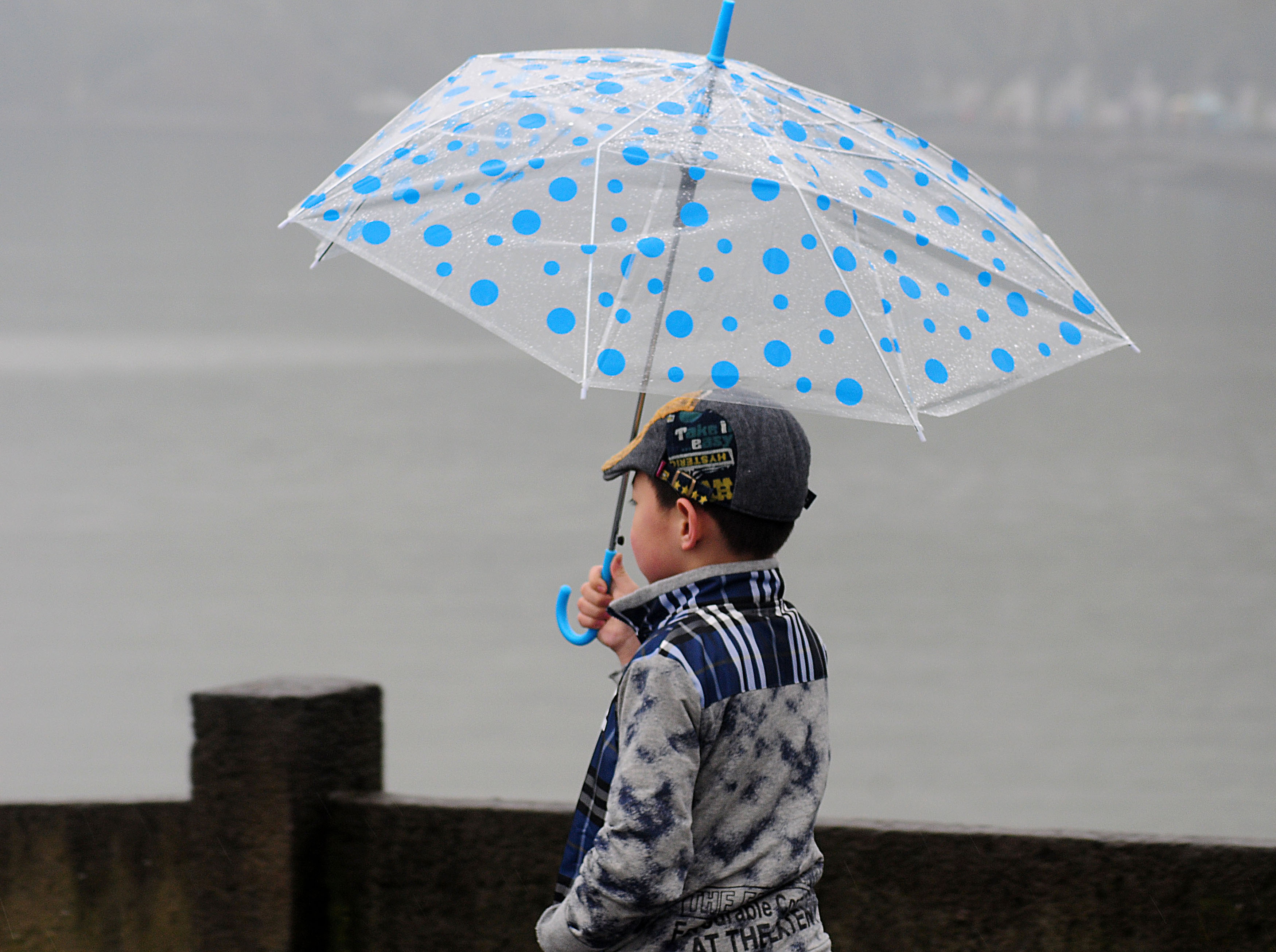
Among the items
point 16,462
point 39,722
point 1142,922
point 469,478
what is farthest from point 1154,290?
point 1142,922

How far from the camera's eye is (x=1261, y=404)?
99.4ft

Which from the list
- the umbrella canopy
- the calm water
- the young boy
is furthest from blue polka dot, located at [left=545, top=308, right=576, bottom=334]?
the calm water

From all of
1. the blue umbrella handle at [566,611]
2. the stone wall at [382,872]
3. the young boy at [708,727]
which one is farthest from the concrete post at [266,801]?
the young boy at [708,727]

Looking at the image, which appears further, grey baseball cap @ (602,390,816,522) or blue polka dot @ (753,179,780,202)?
blue polka dot @ (753,179,780,202)

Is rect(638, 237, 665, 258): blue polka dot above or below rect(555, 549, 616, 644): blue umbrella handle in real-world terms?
above

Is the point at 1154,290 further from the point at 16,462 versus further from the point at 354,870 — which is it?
the point at 354,870

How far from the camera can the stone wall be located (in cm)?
246

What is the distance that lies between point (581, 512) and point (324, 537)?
3.17m

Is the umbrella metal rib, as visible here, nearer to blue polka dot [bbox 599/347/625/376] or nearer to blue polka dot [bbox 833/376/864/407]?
blue polka dot [bbox 599/347/625/376]

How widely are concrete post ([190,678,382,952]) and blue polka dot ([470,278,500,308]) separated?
103 centimetres

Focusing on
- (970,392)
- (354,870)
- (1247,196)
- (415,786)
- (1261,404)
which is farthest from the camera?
(1247,196)

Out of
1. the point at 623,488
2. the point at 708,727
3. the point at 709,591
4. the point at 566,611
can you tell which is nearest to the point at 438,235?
the point at 623,488

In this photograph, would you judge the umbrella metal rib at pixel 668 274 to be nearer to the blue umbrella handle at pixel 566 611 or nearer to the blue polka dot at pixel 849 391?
the blue umbrella handle at pixel 566 611

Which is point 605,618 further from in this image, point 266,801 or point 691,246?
point 266,801
